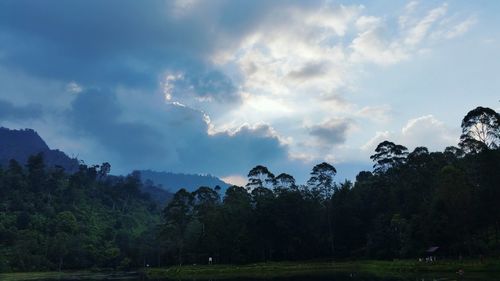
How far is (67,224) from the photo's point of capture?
13512cm

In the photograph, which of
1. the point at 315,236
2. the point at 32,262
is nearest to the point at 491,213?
the point at 315,236

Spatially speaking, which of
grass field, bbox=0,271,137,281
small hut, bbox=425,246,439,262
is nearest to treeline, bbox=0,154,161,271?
grass field, bbox=0,271,137,281

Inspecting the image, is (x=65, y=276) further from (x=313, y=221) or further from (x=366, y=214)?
(x=366, y=214)

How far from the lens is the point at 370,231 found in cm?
8688

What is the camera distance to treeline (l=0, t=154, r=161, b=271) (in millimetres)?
115312

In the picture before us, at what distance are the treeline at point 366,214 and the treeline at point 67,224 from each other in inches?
775

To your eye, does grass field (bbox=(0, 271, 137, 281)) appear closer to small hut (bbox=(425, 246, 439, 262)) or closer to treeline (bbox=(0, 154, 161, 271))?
treeline (bbox=(0, 154, 161, 271))

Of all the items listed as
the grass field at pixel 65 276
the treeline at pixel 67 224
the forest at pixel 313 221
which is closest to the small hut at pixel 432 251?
the forest at pixel 313 221

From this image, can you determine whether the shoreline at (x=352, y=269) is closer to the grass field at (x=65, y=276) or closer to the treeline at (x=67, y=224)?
the grass field at (x=65, y=276)

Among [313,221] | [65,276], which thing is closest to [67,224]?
[65,276]

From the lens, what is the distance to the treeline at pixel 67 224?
11531 cm

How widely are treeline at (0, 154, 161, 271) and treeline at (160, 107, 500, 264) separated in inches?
775

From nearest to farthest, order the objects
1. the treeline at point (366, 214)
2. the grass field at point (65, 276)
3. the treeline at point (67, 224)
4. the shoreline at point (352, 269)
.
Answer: the shoreline at point (352, 269)
the treeline at point (366, 214)
the grass field at point (65, 276)
the treeline at point (67, 224)

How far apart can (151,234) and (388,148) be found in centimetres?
6667
